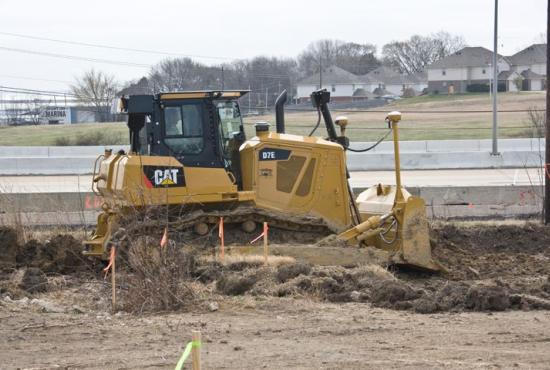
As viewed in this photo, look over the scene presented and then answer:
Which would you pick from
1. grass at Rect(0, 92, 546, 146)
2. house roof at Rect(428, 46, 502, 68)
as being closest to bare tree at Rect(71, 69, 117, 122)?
grass at Rect(0, 92, 546, 146)

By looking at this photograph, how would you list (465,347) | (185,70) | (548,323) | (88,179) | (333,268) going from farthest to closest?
(185,70)
(88,179)
(333,268)
(548,323)
(465,347)

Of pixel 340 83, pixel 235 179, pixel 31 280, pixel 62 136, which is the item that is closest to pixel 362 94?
pixel 340 83

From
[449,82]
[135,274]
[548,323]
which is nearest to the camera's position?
[548,323]

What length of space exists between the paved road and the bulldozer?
604 inches

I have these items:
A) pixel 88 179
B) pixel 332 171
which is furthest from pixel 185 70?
pixel 332 171

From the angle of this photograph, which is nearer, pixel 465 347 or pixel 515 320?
pixel 465 347

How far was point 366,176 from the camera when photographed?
35.9 meters

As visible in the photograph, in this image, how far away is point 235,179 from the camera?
15.1 meters

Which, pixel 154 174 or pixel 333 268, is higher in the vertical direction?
pixel 154 174

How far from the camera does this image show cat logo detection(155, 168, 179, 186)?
1460cm

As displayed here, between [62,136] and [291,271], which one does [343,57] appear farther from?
[291,271]

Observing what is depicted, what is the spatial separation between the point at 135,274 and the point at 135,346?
2555 millimetres

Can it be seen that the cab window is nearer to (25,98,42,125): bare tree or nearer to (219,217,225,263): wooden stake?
(219,217,225,263): wooden stake

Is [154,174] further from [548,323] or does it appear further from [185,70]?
[185,70]
